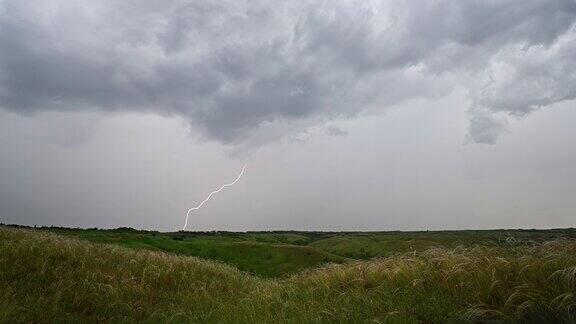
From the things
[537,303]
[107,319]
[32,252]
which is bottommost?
[107,319]

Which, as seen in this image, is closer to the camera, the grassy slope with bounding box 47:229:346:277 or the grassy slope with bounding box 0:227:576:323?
the grassy slope with bounding box 0:227:576:323

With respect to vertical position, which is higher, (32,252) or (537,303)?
(32,252)

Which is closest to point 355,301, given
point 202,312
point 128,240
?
point 202,312

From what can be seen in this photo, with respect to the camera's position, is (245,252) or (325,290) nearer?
(325,290)

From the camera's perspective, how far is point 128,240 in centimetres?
5488

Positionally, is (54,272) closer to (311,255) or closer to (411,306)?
(411,306)

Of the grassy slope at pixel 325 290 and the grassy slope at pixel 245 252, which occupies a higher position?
the grassy slope at pixel 245 252

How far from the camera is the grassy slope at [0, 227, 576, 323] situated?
7.85 meters

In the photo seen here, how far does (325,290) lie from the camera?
1188 centimetres

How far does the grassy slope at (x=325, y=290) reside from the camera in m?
7.85

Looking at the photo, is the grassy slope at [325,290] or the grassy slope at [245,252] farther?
the grassy slope at [245,252]

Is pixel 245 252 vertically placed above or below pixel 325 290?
above

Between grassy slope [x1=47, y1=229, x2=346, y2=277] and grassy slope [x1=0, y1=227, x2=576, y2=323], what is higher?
grassy slope [x1=47, y1=229, x2=346, y2=277]

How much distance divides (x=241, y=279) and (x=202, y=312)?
32.3 feet
